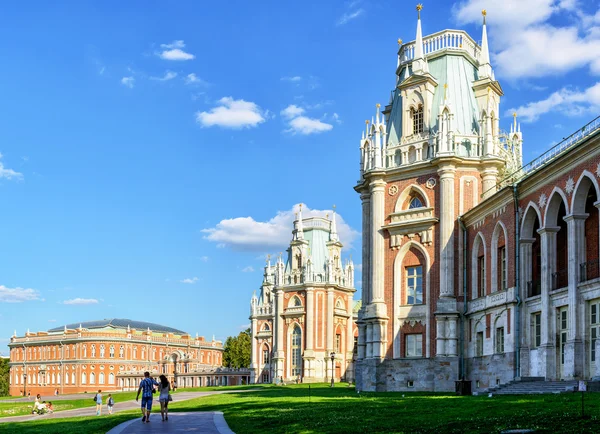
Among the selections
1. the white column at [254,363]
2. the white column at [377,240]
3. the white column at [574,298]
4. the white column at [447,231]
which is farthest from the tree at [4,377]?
the white column at [574,298]

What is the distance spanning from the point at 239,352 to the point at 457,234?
3561 inches

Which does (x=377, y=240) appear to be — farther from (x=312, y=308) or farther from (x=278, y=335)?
(x=278, y=335)

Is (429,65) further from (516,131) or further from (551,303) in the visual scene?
(551,303)

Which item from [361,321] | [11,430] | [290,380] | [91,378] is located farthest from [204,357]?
[11,430]

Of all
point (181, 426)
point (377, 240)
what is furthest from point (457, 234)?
point (181, 426)

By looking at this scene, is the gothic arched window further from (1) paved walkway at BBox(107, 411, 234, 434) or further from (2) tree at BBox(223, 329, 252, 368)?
(2) tree at BBox(223, 329, 252, 368)

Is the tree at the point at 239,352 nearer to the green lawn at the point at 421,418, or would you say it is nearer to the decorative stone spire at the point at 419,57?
the decorative stone spire at the point at 419,57

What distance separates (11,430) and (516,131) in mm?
36416

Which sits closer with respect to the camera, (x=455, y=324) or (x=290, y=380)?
(x=455, y=324)

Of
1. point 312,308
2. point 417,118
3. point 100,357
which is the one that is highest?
point 417,118

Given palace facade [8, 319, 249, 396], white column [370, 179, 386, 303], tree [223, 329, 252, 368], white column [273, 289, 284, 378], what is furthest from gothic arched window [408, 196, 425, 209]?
tree [223, 329, 252, 368]

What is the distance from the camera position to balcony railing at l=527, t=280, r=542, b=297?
36.7 m

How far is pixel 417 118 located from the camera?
49812 mm

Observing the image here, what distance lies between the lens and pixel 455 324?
4475cm
